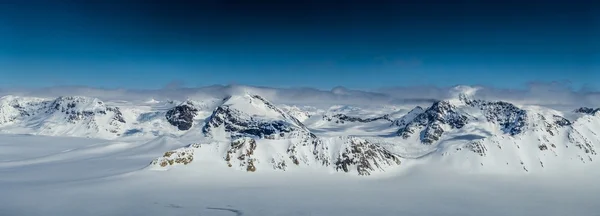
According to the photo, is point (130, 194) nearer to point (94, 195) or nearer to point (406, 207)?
point (94, 195)

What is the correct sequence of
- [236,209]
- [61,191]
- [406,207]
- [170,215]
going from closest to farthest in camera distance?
[170,215] → [236,209] → [406,207] → [61,191]

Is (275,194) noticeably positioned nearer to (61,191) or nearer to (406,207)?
(406,207)

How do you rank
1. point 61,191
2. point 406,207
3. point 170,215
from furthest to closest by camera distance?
point 61,191
point 406,207
point 170,215

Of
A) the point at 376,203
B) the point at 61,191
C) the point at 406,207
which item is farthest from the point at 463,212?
the point at 61,191

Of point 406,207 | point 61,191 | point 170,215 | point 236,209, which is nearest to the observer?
point 170,215

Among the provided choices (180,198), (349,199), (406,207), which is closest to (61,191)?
(180,198)

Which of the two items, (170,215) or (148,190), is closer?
(170,215)

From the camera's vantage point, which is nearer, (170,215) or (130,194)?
(170,215)

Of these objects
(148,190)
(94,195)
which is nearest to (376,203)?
(148,190)
